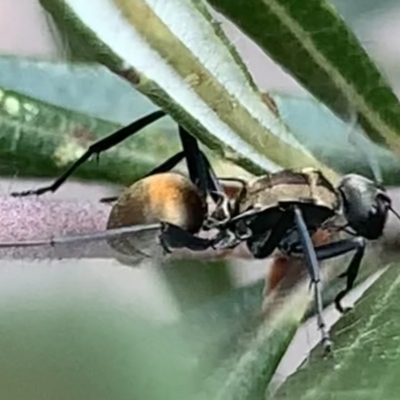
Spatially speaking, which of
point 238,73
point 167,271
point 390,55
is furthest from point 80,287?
point 390,55

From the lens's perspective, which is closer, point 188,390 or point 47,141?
point 188,390

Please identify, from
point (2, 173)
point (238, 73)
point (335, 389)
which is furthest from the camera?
point (2, 173)

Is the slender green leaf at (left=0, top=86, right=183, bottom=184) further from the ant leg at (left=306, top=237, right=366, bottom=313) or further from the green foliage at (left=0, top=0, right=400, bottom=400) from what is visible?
the ant leg at (left=306, top=237, right=366, bottom=313)

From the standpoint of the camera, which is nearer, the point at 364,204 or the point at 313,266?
the point at 313,266

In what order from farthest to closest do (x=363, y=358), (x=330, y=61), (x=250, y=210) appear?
1. (x=250, y=210)
2. (x=330, y=61)
3. (x=363, y=358)

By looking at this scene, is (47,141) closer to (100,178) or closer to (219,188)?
(100,178)

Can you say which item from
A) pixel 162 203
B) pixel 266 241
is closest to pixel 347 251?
pixel 266 241

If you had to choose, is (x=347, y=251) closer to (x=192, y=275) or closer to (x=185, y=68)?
(x=192, y=275)

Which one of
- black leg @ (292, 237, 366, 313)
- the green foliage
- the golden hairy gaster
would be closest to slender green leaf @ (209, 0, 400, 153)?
the green foliage
